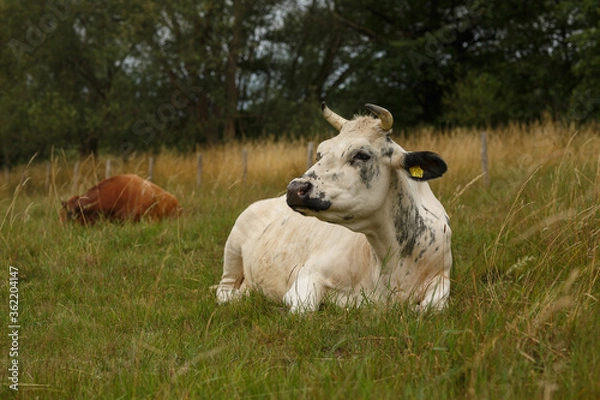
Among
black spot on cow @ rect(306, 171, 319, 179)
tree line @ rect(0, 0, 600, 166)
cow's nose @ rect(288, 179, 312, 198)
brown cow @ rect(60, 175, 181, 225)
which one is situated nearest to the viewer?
cow's nose @ rect(288, 179, 312, 198)

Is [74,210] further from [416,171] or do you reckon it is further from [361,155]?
[416,171]

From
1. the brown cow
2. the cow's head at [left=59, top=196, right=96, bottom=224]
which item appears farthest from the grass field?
the brown cow

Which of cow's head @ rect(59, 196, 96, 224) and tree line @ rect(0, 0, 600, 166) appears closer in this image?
cow's head @ rect(59, 196, 96, 224)

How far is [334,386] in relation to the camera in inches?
88.4

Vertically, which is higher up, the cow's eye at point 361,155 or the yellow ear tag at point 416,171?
the cow's eye at point 361,155

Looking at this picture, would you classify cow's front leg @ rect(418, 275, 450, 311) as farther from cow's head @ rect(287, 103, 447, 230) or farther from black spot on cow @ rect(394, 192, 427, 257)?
cow's head @ rect(287, 103, 447, 230)

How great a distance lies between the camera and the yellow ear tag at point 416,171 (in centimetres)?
355

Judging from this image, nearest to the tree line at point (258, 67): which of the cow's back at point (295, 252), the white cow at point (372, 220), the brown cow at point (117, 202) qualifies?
the brown cow at point (117, 202)

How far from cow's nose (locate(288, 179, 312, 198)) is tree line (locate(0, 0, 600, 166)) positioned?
1785 cm

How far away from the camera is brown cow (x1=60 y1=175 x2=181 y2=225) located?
7.52 m

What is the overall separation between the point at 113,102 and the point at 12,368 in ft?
76.1

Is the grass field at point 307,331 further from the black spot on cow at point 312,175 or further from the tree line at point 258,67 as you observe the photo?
the tree line at point 258,67

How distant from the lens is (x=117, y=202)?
777 cm

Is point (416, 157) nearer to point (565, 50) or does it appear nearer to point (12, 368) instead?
point (12, 368)
